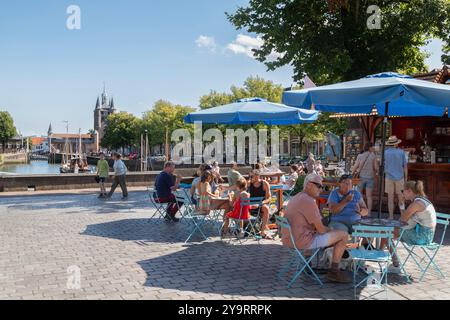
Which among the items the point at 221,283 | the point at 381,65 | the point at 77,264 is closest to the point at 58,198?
the point at 77,264

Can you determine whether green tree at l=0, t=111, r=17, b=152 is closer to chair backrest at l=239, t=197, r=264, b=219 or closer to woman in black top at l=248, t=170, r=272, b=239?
woman in black top at l=248, t=170, r=272, b=239

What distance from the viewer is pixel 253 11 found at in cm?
1856

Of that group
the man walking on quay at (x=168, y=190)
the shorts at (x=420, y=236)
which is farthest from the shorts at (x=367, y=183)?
the shorts at (x=420, y=236)

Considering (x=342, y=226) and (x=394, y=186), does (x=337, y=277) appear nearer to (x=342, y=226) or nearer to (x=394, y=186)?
(x=342, y=226)

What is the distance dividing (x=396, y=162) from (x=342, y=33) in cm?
883

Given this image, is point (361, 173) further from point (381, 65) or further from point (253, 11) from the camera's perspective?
point (253, 11)

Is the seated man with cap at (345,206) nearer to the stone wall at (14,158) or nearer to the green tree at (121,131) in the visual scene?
the green tree at (121,131)

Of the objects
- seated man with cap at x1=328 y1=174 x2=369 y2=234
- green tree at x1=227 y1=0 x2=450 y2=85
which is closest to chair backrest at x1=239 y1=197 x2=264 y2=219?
seated man with cap at x1=328 y1=174 x2=369 y2=234

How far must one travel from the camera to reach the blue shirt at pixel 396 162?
10156 mm

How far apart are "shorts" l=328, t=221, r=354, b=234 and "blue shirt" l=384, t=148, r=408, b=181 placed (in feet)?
14.5

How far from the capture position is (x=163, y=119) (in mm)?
68125

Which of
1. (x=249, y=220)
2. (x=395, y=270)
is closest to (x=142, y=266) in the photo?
(x=249, y=220)

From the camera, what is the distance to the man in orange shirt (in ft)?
18.7
